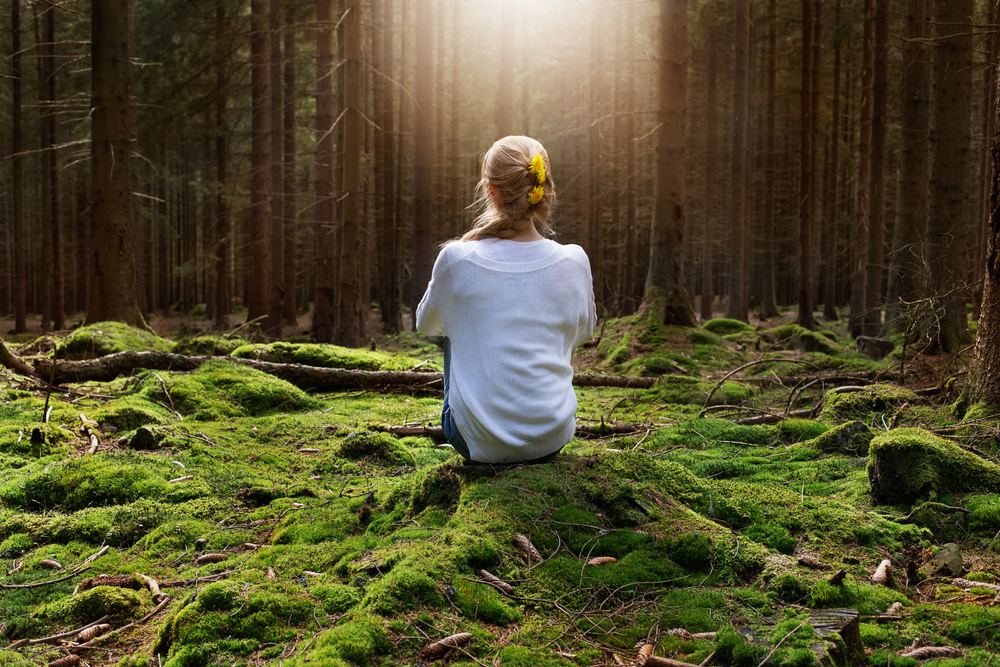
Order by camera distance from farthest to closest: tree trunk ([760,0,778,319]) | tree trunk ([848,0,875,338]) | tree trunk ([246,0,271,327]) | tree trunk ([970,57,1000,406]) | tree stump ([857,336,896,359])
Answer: tree trunk ([760,0,778,319]) → tree trunk ([246,0,271,327]) → tree trunk ([848,0,875,338]) → tree stump ([857,336,896,359]) → tree trunk ([970,57,1000,406])

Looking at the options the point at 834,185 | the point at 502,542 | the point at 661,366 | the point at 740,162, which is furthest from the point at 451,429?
the point at 834,185

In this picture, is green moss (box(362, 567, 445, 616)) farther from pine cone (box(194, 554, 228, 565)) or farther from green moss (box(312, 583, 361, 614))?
pine cone (box(194, 554, 228, 565))

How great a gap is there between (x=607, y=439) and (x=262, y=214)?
12.5 m

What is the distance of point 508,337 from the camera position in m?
3.33

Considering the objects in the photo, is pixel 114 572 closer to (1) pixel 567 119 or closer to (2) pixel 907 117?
(2) pixel 907 117

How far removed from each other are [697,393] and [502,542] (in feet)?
16.5

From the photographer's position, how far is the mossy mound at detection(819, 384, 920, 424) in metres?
5.55

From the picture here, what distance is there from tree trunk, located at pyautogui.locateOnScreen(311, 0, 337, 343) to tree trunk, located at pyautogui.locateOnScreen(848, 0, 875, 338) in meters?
10.4

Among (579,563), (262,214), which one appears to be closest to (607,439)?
(579,563)

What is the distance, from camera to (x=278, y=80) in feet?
52.4

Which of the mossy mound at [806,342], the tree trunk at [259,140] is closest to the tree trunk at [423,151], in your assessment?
the tree trunk at [259,140]

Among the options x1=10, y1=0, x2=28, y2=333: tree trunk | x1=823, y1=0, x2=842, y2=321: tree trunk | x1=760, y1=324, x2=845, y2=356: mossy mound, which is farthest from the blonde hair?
x1=823, y1=0, x2=842, y2=321: tree trunk

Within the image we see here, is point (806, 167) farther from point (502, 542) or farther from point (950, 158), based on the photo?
point (502, 542)

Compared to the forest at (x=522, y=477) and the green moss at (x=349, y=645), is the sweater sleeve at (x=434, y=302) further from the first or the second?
the green moss at (x=349, y=645)
